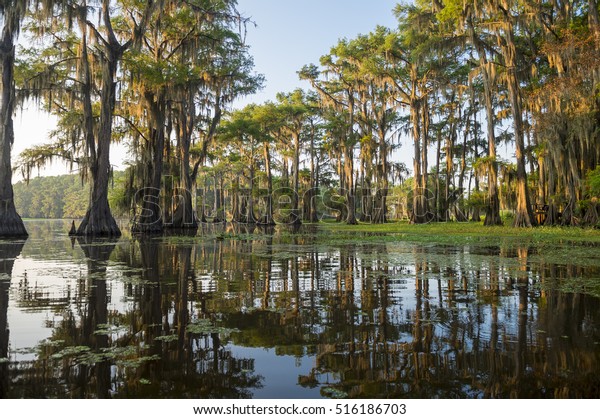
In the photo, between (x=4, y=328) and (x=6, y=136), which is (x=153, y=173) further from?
(x=4, y=328)

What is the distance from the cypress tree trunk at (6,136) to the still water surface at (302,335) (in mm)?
16213

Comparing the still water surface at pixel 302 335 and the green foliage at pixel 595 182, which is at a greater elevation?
the green foliage at pixel 595 182

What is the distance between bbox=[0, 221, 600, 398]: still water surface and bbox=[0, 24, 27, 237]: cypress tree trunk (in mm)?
16213

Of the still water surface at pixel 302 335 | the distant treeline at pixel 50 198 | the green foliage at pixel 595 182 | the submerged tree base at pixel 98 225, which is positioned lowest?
the still water surface at pixel 302 335

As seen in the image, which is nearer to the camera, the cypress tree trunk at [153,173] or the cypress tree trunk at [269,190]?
the cypress tree trunk at [153,173]

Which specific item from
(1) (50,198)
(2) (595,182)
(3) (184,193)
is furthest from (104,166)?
(1) (50,198)

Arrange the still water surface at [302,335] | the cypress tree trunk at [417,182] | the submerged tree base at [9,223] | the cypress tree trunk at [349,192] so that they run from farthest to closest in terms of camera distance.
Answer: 1. the cypress tree trunk at [349,192]
2. the cypress tree trunk at [417,182]
3. the submerged tree base at [9,223]
4. the still water surface at [302,335]

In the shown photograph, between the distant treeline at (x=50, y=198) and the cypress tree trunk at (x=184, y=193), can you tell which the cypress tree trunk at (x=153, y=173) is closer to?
the cypress tree trunk at (x=184, y=193)

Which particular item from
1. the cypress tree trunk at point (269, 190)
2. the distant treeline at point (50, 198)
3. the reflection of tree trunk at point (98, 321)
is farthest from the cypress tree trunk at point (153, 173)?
the distant treeline at point (50, 198)

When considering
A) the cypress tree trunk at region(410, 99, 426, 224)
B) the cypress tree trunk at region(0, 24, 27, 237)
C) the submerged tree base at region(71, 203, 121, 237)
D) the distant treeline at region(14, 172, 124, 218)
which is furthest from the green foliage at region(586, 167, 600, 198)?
the distant treeline at region(14, 172, 124, 218)

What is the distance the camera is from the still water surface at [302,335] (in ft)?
9.07

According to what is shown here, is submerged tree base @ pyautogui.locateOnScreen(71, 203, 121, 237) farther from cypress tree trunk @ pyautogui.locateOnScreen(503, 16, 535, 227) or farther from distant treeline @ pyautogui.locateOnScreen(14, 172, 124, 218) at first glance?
distant treeline @ pyautogui.locateOnScreen(14, 172, 124, 218)

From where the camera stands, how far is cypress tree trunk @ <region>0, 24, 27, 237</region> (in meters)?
20.8

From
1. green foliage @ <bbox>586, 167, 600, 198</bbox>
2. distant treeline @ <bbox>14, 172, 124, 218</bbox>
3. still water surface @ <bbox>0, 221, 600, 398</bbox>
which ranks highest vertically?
distant treeline @ <bbox>14, 172, 124, 218</bbox>
